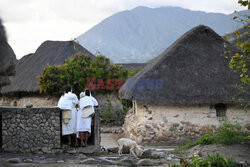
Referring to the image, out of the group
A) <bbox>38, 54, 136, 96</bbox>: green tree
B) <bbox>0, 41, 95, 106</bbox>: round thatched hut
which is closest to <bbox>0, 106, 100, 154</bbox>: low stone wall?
<bbox>38, 54, 136, 96</bbox>: green tree

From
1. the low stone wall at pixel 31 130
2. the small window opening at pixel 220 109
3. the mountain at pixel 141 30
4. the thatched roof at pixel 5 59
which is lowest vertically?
the low stone wall at pixel 31 130

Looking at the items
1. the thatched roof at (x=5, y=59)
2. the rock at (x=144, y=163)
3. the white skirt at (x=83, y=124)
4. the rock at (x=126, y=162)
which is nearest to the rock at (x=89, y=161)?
the rock at (x=126, y=162)

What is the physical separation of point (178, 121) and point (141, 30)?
144m

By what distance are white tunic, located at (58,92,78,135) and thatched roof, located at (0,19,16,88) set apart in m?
3.43

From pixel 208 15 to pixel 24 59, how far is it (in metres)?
146

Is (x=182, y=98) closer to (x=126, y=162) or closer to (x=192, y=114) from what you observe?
(x=192, y=114)

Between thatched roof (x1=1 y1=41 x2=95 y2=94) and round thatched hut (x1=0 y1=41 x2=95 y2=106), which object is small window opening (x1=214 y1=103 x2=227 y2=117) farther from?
thatched roof (x1=1 y1=41 x2=95 y2=94)

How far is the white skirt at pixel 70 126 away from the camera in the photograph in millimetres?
8781

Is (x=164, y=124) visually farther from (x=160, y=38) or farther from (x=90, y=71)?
(x=160, y=38)

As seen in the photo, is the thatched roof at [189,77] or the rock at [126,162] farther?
the thatched roof at [189,77]

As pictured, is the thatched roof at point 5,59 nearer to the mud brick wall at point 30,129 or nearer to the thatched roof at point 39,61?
the mud brick wall at point 30,129

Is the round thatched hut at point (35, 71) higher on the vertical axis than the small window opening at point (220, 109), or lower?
higher

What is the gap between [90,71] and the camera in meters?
16.9

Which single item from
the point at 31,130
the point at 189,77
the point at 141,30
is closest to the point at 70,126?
the point at 31,130
